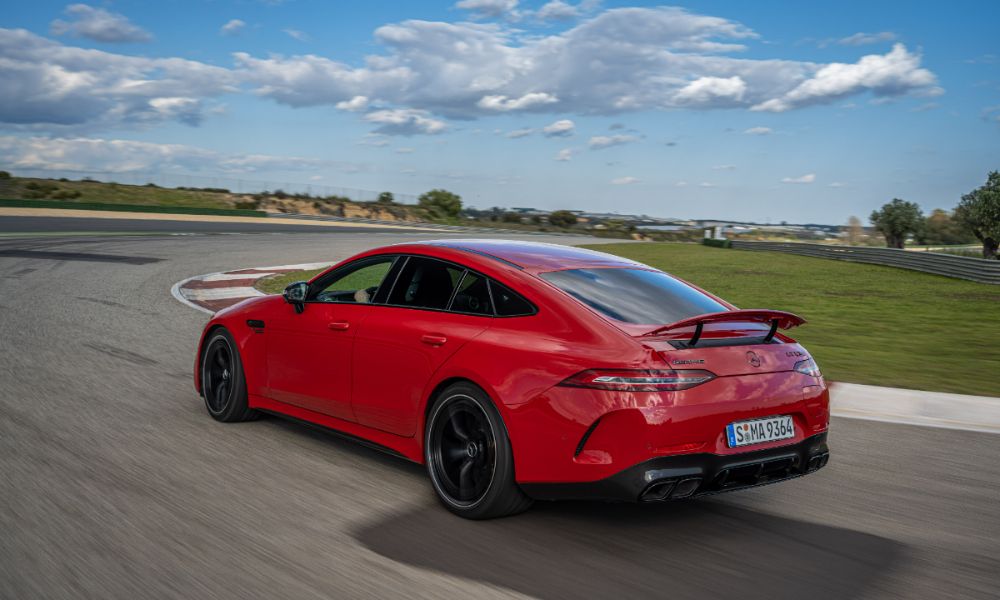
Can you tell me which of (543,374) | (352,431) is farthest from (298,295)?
(543,374)

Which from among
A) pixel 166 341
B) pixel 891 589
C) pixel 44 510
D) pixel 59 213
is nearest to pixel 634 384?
pixel 891 589

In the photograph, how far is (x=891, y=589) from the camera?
374cm

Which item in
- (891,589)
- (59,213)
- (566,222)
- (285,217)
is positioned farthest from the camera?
(566,222)

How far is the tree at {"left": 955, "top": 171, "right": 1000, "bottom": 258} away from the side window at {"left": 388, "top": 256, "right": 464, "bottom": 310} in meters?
67.9

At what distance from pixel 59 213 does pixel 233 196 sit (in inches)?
1368

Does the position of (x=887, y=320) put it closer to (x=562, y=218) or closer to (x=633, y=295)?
(x=633, y=295)

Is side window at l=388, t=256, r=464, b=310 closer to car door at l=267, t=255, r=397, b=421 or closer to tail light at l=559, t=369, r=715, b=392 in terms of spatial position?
car door at l=267, t=255, r=397, b=421

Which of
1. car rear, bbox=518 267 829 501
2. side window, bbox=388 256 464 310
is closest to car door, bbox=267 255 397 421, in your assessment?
side window, bbox=388 256 464 310

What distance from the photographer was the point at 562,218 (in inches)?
3268

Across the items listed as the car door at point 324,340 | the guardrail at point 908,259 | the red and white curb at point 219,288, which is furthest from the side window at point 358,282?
the guardrail at point 908,259

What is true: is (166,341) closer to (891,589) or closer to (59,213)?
(891,589)

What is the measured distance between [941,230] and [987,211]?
22198 millimetres

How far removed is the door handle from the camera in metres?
4.71

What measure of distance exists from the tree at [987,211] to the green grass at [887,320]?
41606 mm
